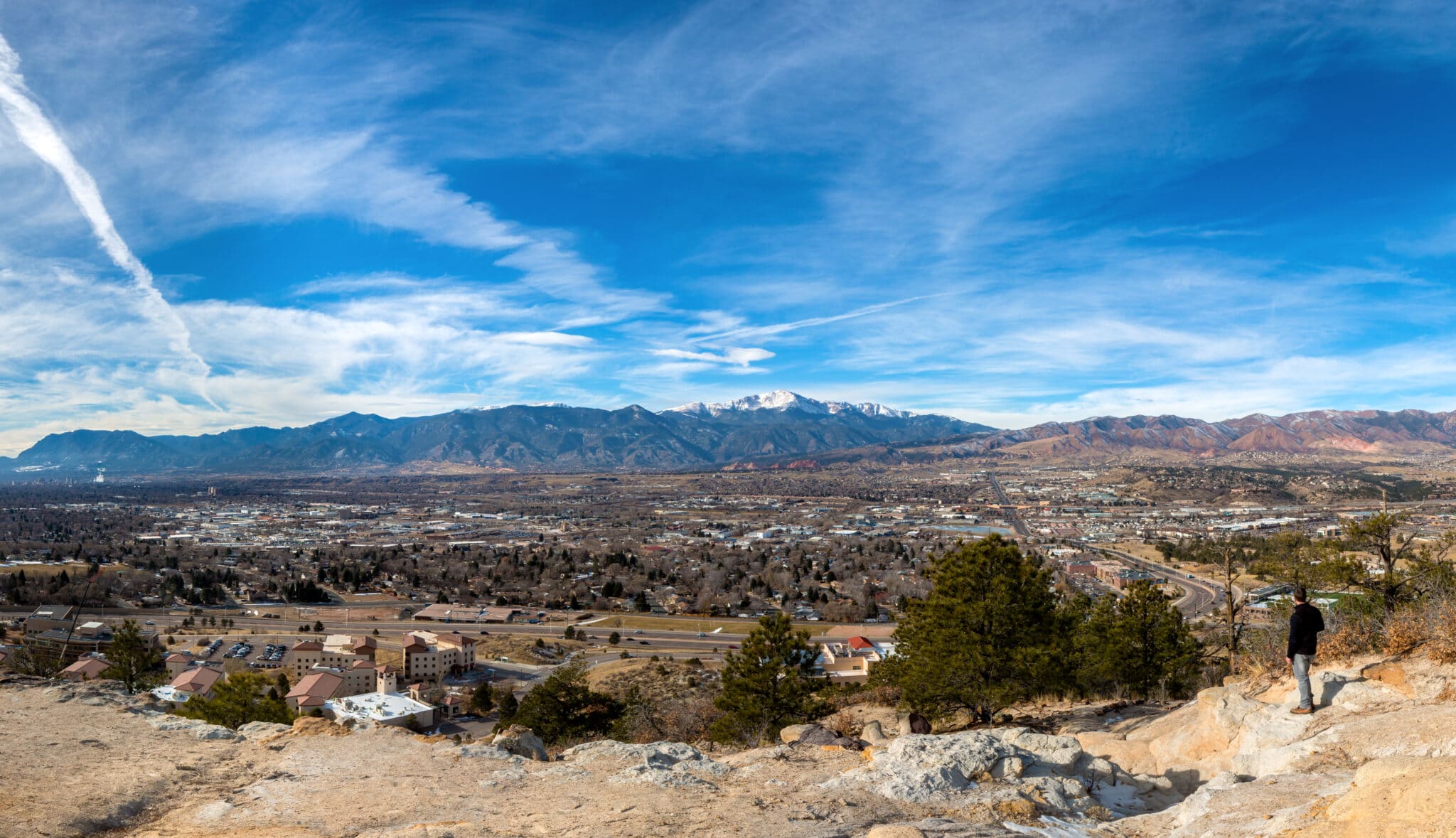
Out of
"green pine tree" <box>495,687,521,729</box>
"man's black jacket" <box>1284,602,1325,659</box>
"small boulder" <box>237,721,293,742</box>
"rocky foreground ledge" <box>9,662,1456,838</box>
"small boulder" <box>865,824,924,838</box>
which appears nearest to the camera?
"small boulder" <box>865,824,924,838</box>

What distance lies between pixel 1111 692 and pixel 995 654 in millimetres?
10855

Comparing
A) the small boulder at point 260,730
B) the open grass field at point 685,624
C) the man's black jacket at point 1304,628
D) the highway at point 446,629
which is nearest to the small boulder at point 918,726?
the man's black jacket at point 1304,628

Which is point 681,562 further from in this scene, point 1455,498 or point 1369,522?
point 1455,498

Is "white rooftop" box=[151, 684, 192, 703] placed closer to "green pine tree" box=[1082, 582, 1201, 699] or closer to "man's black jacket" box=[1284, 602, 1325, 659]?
"green pine tree" box=[1082, 582, 1201, 699]

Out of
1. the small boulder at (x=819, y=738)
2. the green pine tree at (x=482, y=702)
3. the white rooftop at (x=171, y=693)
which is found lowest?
the green pine tree at (x=482, y=702)

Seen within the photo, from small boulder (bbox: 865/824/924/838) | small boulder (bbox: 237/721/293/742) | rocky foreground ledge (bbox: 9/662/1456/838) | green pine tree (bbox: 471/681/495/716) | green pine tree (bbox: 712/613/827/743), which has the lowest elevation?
green pine tree (bbox: 471/681/495/716)

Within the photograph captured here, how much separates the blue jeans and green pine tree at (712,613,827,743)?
1012 centimetres

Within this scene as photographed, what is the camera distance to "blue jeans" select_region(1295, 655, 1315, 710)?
907 centimetres

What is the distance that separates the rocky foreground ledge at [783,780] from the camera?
21.6ft

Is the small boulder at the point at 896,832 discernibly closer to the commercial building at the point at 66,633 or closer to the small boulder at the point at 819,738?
the small boulder at the point at 819,738

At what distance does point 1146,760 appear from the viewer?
33.5 ft

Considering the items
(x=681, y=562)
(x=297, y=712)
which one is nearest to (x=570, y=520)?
(x=681, y=562)

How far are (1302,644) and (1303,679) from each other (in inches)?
17.9

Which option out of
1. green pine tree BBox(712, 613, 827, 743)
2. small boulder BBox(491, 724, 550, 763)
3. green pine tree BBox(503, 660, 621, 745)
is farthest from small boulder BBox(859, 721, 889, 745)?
green pine tree BBox(503, 660, 621, 745)
